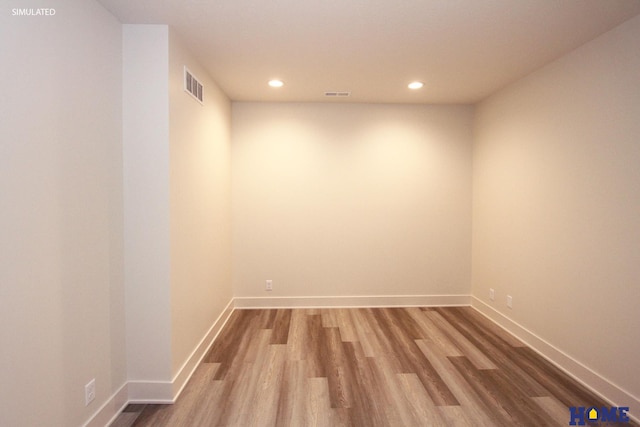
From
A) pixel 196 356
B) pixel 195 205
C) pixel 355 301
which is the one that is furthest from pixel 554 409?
pixel 195 205

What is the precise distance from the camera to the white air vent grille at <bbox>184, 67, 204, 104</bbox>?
7.88 ft

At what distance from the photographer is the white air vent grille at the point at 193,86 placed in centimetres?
240

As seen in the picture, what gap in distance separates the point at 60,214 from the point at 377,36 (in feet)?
7.46

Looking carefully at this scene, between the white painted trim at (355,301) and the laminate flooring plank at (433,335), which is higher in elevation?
the white painted trim at (355,301)

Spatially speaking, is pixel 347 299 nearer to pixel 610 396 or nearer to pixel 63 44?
pixel 610 396

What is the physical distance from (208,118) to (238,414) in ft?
8.14

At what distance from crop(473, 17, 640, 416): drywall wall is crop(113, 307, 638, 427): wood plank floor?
38 centimetres

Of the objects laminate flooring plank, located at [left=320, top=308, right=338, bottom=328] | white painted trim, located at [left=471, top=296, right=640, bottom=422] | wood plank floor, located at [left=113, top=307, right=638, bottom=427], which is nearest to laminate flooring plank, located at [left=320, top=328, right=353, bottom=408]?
wood plank floor, located at [left=113, top=307, right=638, bottom=427]

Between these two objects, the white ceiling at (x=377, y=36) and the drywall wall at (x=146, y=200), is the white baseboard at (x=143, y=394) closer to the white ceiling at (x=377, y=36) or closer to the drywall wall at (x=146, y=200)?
the drywall wall at (x=146, y=200)

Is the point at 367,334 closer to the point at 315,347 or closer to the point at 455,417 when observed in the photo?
the point at 315,347

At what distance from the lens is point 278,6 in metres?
1.91

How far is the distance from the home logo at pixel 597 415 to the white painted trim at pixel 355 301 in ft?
6.71

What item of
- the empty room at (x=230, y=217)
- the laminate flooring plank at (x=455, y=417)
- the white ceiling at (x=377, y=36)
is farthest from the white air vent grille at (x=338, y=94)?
the laminate flooring plank at (x=455, y=417)
